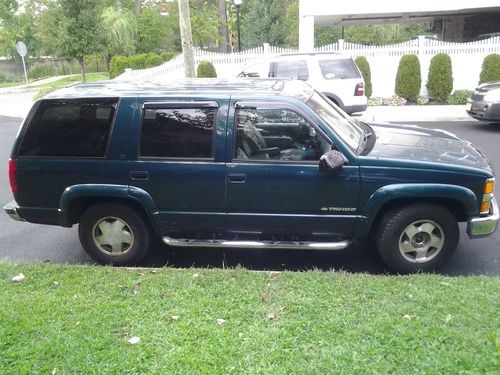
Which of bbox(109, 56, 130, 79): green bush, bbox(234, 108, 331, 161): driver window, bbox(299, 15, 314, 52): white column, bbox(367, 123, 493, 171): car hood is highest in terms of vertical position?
bbox(299, 15, 314, 52): white column

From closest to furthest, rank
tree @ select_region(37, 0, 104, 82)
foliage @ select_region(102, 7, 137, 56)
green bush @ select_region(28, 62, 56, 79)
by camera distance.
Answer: tree @ select_region(37, 0, 104, 82) < foliage @ select_region(102, 7, 137, 56) < green bush @ select_region(28, 62, 56, 79)

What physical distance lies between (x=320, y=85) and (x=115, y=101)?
8095 millimetres

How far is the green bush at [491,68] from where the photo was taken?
15789 millimetres

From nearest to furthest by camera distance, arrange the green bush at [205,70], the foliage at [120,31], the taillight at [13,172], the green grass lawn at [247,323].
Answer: the green grass lawn at [247,323] < the taillight at [13,172] < the green bush at [205,70] < the foliage at [120,31]

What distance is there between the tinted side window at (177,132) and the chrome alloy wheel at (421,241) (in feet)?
6.37

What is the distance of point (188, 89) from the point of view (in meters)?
4.61

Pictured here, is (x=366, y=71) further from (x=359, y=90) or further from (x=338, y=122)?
(x=338, y=122)

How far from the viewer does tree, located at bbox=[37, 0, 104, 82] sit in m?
19.7

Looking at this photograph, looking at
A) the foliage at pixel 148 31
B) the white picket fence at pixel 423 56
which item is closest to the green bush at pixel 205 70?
the white picket fence at pixel 423 56

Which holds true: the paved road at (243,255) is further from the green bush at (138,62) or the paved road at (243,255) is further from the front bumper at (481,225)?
the green bush at (138,62)

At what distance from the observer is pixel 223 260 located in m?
4.93

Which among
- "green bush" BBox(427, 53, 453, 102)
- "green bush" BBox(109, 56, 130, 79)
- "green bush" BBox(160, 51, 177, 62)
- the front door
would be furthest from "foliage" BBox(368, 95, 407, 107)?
"green bush" BBox(160, 51, 177, 62)

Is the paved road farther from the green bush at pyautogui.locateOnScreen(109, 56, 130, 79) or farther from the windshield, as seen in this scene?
the green bush at pyautogui.locateOnScreen(109, 56, 130, 79)

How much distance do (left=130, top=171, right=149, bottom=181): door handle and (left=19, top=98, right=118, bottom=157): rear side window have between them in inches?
14.0
